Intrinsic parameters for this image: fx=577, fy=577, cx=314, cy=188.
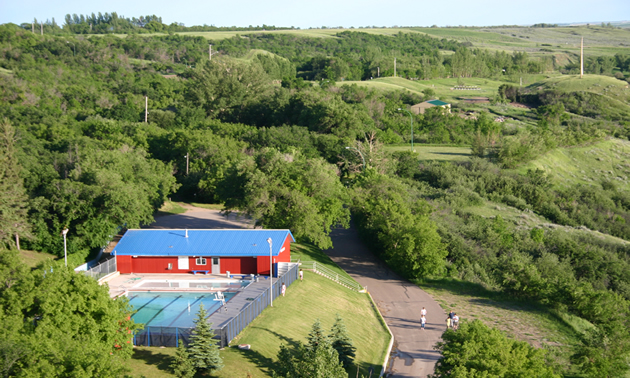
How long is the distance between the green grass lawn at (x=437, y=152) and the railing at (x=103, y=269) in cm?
3958

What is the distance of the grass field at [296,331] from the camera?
2038 centimetres

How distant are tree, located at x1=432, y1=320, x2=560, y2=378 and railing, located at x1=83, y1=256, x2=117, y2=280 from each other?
19670mm

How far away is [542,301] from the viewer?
3347 centimetres

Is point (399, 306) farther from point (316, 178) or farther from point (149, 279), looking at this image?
point (149, 279)

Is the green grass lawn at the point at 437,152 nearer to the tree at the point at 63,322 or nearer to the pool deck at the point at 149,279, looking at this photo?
the pool deck at the point at 149,279

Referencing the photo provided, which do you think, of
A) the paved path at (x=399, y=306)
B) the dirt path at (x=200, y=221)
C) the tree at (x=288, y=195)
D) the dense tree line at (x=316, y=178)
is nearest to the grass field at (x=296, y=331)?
the paved path at (x=399, y=306)

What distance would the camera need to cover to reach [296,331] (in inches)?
993

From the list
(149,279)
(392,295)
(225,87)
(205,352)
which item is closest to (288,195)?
(392,295)

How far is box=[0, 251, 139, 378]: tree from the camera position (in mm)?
15492

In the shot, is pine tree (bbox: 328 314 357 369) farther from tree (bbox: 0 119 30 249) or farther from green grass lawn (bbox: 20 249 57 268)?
tree (bbox: 0 119 30 249)

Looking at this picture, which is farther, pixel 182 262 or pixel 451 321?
pixel 182 262

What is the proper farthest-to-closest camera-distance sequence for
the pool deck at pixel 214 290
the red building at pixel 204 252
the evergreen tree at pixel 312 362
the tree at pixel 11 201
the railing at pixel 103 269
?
the red building at pixel 204 252 → the tree at pixel 11 201 → the railing at pixel 103 269 → the pool deck at pixel 214 290 → the evergreen tree at pixel 312 362

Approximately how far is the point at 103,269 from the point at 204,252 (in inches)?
223

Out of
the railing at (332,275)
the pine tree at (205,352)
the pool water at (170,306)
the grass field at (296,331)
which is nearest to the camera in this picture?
the pine tree at (205,352)
